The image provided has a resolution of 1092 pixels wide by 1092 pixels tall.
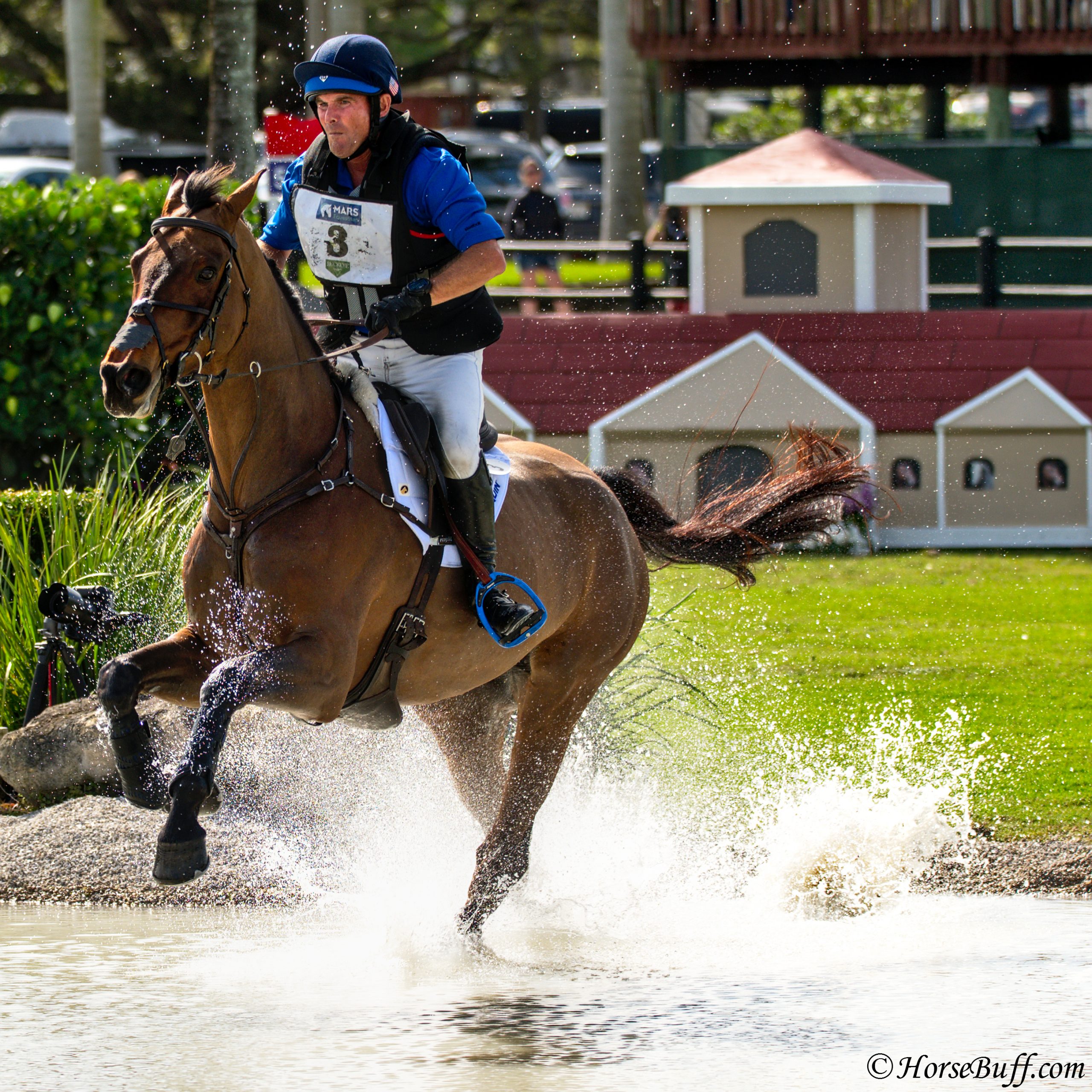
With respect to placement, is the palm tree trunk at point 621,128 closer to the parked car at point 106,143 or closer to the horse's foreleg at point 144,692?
the parked car at point 106,143

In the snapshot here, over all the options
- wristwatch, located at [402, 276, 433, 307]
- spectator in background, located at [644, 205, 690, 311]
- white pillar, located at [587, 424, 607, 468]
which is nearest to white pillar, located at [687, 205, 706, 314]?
spectator in background, located at [644, 205, 690, 311]

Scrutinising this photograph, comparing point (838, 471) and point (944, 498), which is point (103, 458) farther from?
point (944, 498)

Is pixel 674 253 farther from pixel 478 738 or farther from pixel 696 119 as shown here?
pixel 478 738

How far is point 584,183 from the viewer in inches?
1336

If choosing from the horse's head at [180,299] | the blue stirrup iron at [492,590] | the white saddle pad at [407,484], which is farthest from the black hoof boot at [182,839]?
the blue stirrup iron at [492,590]

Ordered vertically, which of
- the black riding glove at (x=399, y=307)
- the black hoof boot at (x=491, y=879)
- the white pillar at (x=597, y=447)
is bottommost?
the black hoof boot at (x=491, y=879)

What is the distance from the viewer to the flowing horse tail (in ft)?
23.0

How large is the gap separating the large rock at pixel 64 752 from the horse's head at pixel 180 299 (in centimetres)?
288

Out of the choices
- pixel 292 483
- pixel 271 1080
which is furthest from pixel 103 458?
pixel 271 1080

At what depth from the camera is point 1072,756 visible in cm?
775

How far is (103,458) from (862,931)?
6.10 m

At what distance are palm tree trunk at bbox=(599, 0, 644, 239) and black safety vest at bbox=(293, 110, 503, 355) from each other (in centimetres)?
1495

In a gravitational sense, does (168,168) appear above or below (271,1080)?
above

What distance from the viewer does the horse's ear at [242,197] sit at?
455 cm
